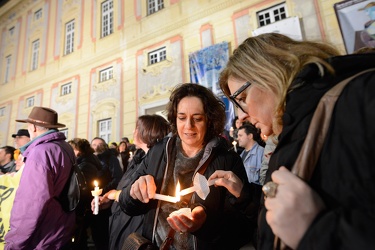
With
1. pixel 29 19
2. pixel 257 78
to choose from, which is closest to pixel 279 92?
pixel 257 78

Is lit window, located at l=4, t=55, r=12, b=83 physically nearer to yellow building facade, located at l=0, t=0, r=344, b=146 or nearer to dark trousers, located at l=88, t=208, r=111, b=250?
yellow building facade, located at l=0, t=0, r=344, b=146

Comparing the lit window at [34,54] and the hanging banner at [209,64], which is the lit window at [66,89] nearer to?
the lit window at [34,54]

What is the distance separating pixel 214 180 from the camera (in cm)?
127

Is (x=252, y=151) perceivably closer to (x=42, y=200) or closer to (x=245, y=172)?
(x=245, y=172)

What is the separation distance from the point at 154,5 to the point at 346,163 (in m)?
12.8

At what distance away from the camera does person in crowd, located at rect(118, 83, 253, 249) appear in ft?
4.70

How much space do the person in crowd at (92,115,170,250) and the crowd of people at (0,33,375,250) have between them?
14 mm

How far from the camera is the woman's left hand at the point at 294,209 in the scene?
1.95ft

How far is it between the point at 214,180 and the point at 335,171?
2.39ft

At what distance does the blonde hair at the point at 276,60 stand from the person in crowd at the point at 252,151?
2.88m

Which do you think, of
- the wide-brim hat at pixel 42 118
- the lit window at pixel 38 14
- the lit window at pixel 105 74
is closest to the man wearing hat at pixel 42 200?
the wide-brim hat at pixel 42 118

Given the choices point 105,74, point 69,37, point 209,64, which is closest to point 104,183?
point 209,64

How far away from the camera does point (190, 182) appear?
5.48 feet

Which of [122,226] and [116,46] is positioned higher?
[116,46]
